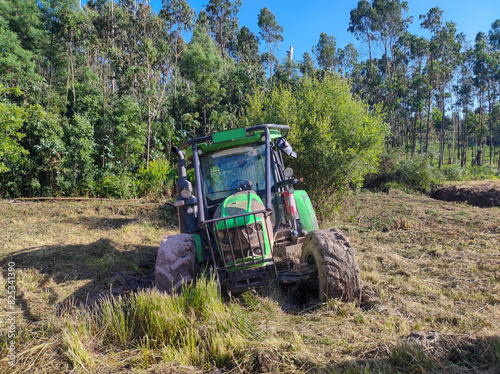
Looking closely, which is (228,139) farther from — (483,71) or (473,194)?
(483,71)

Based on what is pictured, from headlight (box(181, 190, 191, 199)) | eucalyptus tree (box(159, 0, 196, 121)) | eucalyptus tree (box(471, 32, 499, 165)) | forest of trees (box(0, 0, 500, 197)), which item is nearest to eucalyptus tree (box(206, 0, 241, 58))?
forest of trees (box(0, 0, 500, 197))

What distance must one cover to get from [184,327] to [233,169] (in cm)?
245

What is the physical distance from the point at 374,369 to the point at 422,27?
129 feet

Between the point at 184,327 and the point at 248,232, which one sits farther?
the point at 248,232

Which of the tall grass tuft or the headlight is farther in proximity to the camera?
the headlight

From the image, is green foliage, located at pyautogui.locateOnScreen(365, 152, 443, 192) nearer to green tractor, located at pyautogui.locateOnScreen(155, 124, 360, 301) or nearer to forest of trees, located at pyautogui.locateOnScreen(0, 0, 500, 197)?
forest of trees, located at pyautogui.locateOnScreen(0, 0, 500, 197)

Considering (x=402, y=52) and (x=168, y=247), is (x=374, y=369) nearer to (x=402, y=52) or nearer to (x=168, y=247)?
(x=168, y=247)

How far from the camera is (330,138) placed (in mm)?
9875

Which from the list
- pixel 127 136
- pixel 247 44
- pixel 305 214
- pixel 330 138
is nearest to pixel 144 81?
pixel 127 136

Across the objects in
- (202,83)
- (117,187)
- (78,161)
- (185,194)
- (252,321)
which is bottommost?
(252,321)

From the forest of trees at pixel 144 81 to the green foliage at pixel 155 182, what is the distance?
0.07 metres

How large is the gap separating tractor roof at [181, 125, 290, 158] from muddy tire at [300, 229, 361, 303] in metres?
1.81

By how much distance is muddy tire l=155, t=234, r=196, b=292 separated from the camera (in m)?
4.17

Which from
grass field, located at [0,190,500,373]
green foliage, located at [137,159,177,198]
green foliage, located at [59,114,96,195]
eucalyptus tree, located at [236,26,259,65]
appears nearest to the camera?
grass field, located at [0,190,500,373]
